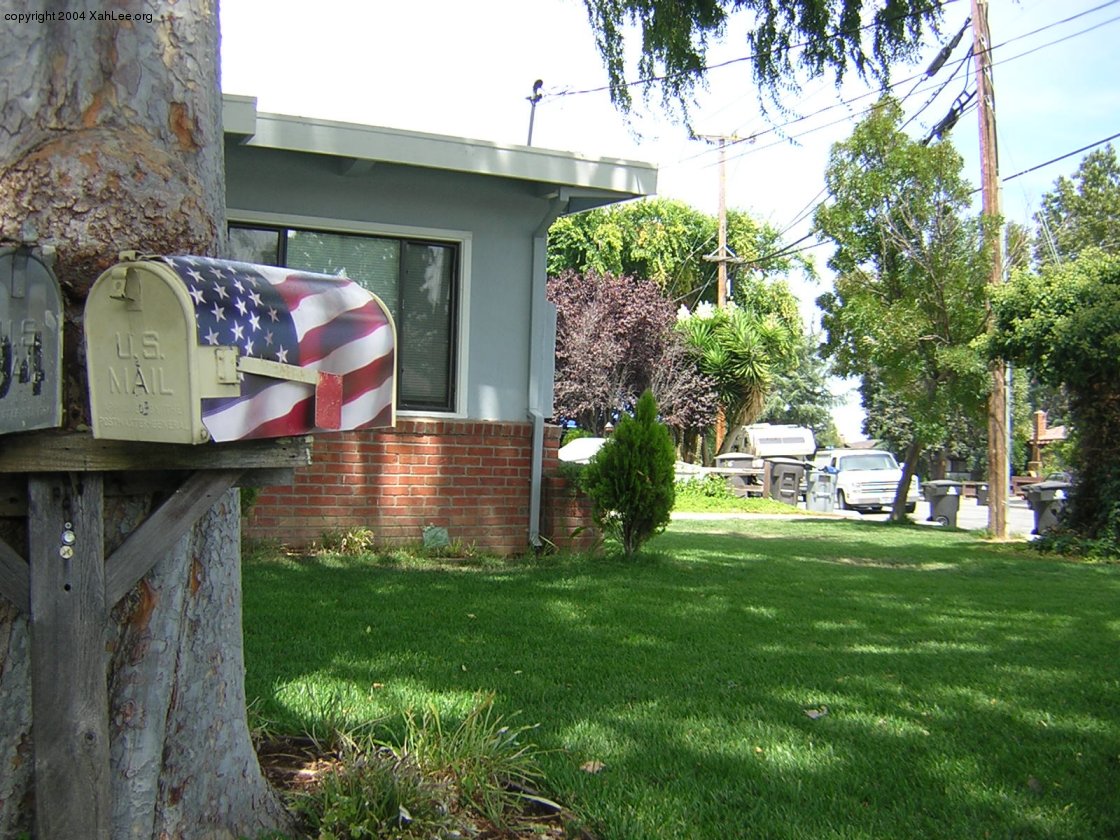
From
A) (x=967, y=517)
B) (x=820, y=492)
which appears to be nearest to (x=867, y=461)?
(x=967, y=517)

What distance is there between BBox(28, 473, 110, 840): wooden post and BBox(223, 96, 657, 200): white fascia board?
590 cm

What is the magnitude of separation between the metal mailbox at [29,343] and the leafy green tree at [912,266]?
15.2 meters

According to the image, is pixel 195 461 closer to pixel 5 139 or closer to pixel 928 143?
pixel 5 139

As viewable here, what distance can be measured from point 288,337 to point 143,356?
0.35 m

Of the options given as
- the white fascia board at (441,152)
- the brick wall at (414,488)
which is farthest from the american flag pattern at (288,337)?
the brick wall at (414,488)

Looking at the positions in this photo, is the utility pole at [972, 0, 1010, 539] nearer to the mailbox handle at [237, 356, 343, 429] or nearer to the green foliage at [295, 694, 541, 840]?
the green foliage at [295, 694, 541, 840]

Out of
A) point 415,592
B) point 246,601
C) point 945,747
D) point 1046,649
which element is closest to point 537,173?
point 415,592

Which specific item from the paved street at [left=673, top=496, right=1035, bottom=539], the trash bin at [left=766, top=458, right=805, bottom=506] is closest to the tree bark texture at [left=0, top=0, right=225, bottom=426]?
the paved street at [left=673, top=496, right=1035, bottom=539]

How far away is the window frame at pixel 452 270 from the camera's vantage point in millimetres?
9031

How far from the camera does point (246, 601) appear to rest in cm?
636

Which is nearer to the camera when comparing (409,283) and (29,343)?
(29,343)

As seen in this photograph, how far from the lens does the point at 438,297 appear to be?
9.33 m

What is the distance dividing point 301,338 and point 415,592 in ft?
15.5

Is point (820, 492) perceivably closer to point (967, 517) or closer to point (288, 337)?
point (967, 517)
